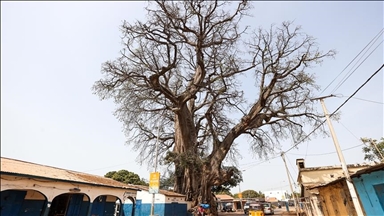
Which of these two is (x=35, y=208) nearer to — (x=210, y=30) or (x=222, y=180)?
(x=222, y=180)

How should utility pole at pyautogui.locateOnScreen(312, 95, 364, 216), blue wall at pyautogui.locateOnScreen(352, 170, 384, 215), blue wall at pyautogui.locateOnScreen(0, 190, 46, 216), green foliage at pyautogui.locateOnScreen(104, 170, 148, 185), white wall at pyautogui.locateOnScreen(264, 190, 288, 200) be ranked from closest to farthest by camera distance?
blue wall at pyautogui.locateOnScreen(352, 170, 384, 215) < utility pole at pyautogui.locateOnScreen(312, 95, 364, 216) < blue wall at pyautogui.locateOnScreen(0, 190, 46, 216) < green foliage at pyautogui.locateOnScreen(104, 170, 148, 185) < white wall at pyautogui.locateOnScreen(264, 190, 288, 200)

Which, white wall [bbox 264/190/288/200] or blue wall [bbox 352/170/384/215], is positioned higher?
white wall [bbox 264/190/288/200]

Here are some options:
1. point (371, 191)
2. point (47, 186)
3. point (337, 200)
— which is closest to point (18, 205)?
point (47, 186)

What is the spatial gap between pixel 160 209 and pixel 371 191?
35.9 feet

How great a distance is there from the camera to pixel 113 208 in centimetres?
1232

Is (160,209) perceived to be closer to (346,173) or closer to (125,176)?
(346,173)

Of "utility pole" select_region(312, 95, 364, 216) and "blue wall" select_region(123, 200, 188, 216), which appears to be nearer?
"utility pole" select_region(312, 95, 364, 216)

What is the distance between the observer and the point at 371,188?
6.89m

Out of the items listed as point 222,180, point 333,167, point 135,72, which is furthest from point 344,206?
point 135,72

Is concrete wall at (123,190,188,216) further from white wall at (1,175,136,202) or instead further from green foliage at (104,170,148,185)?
green foliage at (104,170,148,185)

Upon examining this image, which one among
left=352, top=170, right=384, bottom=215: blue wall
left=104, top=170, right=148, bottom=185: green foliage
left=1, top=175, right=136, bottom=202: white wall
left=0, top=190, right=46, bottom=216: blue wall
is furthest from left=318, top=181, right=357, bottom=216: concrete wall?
left=104, top=170, right=148, bottom=185: green foliage

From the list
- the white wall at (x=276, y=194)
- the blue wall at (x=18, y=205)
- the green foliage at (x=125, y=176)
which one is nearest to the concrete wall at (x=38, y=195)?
the blue wall at (x=18, y=205)

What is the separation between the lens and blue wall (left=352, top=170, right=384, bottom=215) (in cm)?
659

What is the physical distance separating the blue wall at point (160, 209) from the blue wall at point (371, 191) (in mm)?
10220
